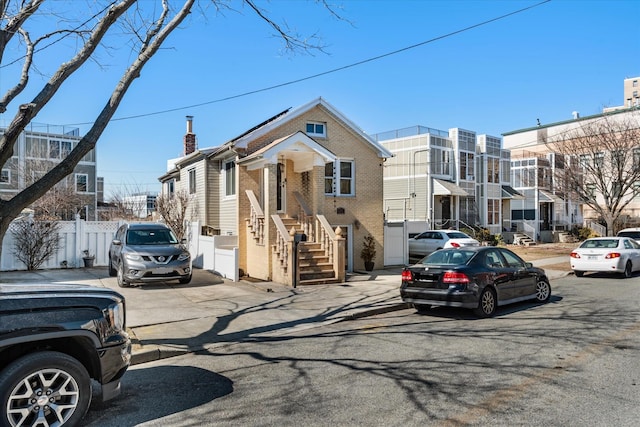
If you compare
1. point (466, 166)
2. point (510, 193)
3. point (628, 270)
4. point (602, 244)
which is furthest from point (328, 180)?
point (510, 193)

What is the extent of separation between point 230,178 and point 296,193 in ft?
8.13

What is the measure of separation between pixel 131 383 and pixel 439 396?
3532 millimetres

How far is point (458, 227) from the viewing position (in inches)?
1308

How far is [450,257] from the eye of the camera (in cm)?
1020

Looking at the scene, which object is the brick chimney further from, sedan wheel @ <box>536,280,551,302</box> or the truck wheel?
the truck wheel

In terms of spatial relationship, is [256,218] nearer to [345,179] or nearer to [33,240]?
[345,179]

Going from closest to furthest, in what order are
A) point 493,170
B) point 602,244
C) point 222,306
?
point 222,306 → point 602,244 → point 493,170

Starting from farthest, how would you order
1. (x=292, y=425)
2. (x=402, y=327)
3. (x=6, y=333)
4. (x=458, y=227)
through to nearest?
1. (x=458, y=227)
2. (x=402, y=327)
3. (x=292, y=425)
4. (x=6, y=333)

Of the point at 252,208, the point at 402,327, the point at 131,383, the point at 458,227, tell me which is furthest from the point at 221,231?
the point at 458,227

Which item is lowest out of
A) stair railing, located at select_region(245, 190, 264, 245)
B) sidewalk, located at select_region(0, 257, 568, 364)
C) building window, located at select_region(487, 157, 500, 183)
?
sidewalk, located at select_region(0, 257, 568, 364)

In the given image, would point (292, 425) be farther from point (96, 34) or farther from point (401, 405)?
point (96, 34)

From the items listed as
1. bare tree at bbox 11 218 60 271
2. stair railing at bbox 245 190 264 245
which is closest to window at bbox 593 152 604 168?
stair railing at bbox 245 190 264 245

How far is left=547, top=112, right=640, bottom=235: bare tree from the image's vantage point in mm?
23922

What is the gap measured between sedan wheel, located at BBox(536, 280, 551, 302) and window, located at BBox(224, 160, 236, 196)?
10.3 m
